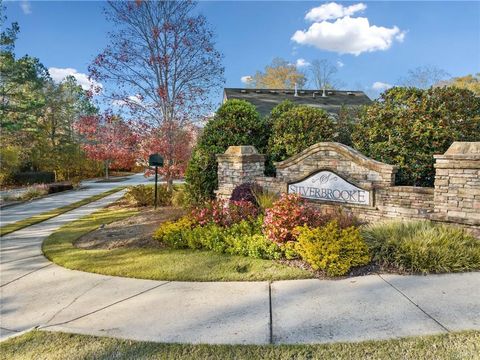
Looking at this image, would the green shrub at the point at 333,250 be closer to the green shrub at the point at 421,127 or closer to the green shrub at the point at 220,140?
the green shrub at the point at 421,127

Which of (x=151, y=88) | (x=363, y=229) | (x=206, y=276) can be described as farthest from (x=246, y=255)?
(x=151, y=88)

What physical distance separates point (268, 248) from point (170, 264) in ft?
5.42

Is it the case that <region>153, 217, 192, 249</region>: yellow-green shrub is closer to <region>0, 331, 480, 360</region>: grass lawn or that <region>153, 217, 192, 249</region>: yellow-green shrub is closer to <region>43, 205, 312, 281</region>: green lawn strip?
<region>43, 205, 312, 281</region>: green lawn strip

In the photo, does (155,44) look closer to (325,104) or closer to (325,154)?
(325,154)

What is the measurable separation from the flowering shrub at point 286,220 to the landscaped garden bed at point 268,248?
0.02m

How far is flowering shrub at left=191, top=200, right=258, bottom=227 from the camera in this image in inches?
245

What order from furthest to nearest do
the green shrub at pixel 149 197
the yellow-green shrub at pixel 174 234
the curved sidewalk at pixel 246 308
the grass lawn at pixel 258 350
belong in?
the green shrub at pixel 149 197, the yellow-green shrub at pixel 174 234, the curved sidewalk at pixel 246 308, the grass lawn at pixel 258 350

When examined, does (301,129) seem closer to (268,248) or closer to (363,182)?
(363,182)

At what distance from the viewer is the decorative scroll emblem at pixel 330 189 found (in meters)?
6.35

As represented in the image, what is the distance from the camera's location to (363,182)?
6.27 metres

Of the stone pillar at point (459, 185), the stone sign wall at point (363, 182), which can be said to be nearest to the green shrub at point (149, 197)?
the stone sign wall at point (363, 182)

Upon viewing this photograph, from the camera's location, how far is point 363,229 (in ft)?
17.1

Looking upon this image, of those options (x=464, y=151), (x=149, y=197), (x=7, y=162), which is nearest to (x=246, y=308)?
(x=464, y=151)

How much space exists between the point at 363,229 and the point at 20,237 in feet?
26.4
